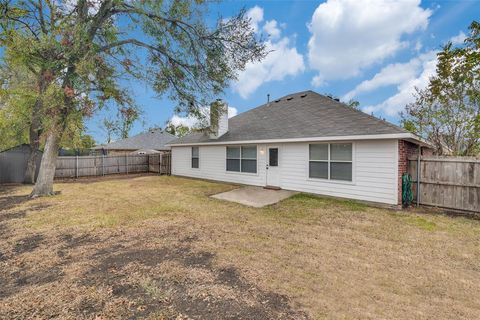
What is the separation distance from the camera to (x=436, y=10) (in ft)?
33.0

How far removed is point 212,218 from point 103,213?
3299mm

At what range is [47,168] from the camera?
9.81 meters

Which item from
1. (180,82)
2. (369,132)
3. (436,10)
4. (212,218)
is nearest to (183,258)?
(212,218)

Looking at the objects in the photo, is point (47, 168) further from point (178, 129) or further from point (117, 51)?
point (178, 129)

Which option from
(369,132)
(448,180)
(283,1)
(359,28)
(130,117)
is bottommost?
(448,180)

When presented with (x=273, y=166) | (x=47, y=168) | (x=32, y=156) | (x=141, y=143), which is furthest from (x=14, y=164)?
(x=141, y=143)

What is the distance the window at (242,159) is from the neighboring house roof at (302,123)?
23.7 inches

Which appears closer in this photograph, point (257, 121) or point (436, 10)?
point (436, 10)

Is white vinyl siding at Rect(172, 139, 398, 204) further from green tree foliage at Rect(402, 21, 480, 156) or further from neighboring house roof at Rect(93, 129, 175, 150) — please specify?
neighboring house roof at Rect(93, 129, 175, 150)

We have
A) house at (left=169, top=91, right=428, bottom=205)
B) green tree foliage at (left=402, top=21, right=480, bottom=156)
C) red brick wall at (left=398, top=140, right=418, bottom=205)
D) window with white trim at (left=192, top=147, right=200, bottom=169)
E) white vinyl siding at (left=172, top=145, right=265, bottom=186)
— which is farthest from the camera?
window with white trim at (left=192, top=147, right=200, bottom=169)

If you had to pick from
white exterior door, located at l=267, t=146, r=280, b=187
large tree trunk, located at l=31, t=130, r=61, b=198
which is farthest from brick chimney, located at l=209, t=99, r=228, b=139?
large tree trunk, located at l=31, t=130, r=61, b=198

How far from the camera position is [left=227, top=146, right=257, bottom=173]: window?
12.0 m

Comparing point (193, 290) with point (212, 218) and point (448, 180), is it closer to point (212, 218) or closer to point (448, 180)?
point (212, 218)

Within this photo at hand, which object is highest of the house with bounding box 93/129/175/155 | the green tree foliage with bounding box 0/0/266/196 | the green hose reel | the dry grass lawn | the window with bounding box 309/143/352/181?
the green tree foliage with bounding box 0/0/266/196
